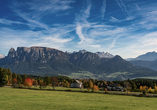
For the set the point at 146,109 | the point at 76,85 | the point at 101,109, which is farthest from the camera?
the point at 76,85

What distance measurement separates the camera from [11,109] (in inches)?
1156

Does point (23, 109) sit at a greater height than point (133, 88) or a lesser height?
greater

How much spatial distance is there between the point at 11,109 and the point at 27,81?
97.2m

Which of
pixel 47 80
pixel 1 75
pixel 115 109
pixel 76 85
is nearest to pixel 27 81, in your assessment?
pixel 1 75

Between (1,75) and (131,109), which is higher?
(1,75)

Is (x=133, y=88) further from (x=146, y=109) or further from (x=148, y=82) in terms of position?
(x=146, y=109)

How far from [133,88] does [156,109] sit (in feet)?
330

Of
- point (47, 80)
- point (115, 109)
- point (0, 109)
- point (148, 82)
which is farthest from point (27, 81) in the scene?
point (148, 82)

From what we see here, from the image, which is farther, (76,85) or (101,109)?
(76,85)

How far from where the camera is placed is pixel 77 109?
1206 inches

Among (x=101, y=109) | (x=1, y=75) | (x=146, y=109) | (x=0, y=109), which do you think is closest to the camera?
(x=0, y=109)

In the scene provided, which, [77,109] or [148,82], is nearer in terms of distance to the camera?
[77,109]

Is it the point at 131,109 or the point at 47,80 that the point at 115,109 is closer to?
the point at 131,109

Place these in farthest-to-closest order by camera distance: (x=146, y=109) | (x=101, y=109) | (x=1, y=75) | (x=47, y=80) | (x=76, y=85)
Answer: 1. (x=76, y=85)
2. (x=47, y=80)
3. (x=1, y=75)
4. (x=146, y=109)
5. (x=101, y=109)
